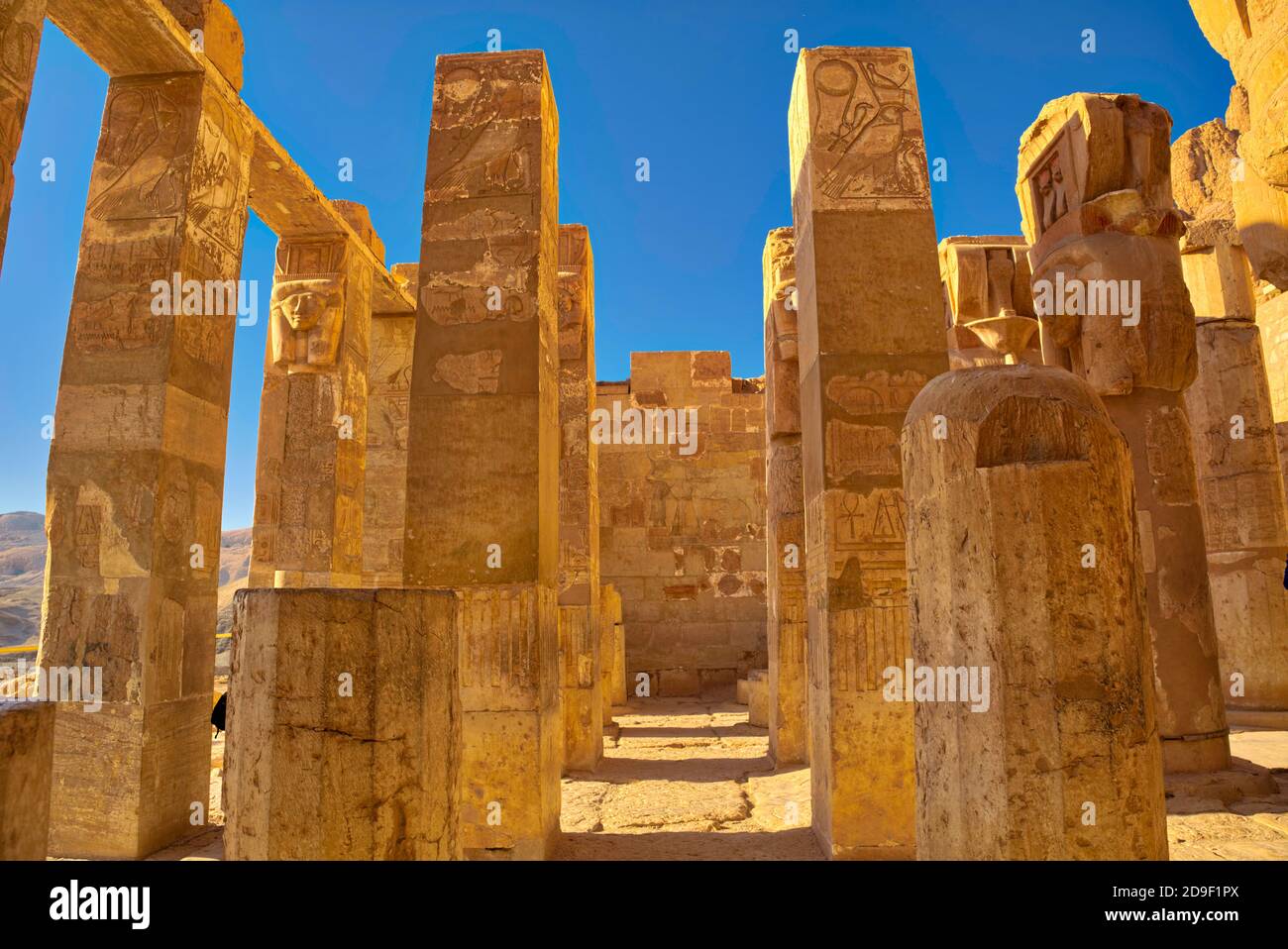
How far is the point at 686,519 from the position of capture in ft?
41.7

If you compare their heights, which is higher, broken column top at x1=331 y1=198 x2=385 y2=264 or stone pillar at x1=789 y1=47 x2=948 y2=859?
broken column top at x1=331 y1=198 x2=385 y2=264

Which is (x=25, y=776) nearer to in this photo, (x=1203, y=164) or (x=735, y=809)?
(x=735, y=809)

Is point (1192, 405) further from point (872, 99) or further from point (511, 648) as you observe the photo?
point (511, 648)

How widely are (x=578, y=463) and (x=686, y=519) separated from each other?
470cm

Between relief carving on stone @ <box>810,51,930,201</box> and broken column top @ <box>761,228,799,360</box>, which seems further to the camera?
broken column top @ <box>761,228,799,360</box>

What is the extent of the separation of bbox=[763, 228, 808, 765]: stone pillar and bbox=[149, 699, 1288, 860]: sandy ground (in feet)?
1.40

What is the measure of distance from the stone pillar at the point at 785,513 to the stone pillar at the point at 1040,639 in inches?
170

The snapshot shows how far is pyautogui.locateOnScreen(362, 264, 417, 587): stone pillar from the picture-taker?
10.2m

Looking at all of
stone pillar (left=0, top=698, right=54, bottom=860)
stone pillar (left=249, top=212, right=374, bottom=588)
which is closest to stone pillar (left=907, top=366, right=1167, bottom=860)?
stone pillar (left=0, top=698, right=54, bottom=860)

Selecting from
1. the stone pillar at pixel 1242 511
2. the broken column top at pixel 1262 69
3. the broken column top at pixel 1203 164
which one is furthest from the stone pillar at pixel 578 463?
the broken column top at pixel 1203 164

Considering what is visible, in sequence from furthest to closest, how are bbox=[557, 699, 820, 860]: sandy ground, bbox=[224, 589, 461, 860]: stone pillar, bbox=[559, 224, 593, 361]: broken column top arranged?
bbox=[559, 224, 593, 361]: broken column top < bbox=[557, 699, 820, 860]: sandy ground < bbox=[224, 589, 461, 860]: stone pillar

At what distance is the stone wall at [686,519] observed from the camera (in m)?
12.3

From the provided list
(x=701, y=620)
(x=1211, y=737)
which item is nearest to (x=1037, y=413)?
(x=1211, y=737)

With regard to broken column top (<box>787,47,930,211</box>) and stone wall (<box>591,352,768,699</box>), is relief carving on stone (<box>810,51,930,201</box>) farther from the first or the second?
stone wall (<box>591,352,768,699</box>)
